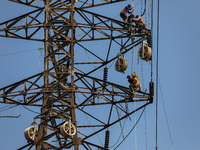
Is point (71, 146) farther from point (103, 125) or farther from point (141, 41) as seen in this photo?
point (141, 41)

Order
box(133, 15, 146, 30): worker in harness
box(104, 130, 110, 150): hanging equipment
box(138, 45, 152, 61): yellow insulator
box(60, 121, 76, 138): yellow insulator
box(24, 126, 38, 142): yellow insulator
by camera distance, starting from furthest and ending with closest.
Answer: box(133, 15, 146, 30): worker in harness < box(104, 130, 110, 150): hanging equipment < box(138, 45, 152, 61): yellow insulator < box(24, 126, 38, 142): yellow insulator < box(60, 121, 76, 138): yellow insulator

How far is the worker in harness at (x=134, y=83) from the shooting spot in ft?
244

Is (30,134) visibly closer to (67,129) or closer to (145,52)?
(67,129)

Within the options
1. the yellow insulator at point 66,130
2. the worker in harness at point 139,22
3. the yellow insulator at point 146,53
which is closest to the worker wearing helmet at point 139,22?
the worker in harness at point 139,22

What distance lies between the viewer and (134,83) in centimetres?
7488

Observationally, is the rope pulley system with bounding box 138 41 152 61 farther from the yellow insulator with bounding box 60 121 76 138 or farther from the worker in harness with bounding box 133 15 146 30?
the yellow insulator with bounding box 60 121 76 138

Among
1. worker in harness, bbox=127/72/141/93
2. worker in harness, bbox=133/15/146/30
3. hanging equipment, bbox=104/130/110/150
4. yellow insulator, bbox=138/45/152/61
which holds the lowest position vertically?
hanging equipment, bbox=104/130/110/150

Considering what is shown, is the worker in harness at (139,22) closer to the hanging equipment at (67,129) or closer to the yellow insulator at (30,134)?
the hanging equipment at (67,129)

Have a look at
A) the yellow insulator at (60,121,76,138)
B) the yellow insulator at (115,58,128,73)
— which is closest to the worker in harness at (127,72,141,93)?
the yellow insulator at (115,58,128,73)

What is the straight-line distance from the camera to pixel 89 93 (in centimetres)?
7450

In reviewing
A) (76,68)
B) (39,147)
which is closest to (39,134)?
(39,147)

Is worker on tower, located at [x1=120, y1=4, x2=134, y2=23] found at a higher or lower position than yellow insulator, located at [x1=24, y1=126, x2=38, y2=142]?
higher

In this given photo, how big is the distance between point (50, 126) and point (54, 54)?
4726mm

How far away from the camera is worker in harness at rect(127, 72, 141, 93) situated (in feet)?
244
